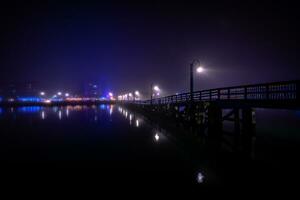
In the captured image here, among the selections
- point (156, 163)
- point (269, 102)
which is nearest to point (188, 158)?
point (156, 163)

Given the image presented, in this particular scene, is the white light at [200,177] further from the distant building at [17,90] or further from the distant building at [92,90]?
the distant building at [92,90]

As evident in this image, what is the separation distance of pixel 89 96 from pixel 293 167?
602ft

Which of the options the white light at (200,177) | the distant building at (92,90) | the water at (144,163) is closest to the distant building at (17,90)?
the distant building at (92,90)

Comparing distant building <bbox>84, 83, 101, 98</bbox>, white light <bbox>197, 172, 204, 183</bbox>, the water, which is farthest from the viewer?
distant building <bbox>84, 83, 101, 98</bbox>

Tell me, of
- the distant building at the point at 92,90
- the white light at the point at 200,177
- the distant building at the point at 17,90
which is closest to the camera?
the white light at the point at 200,177

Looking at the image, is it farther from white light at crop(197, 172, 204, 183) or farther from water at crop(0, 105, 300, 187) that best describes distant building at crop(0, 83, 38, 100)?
white light at crop(197, 172, 204, 183)

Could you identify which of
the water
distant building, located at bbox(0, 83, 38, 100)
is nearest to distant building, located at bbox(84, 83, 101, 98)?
distant building, located at bbox(0, 83, 38, 100)

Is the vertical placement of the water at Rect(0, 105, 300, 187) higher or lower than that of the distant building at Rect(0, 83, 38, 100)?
lower

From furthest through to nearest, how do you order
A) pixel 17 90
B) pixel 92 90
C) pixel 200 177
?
pixel 92 90 → pixel 17 90 → pixel 200 177

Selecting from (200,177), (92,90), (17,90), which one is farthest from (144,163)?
(92,90)

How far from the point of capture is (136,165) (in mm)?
9141

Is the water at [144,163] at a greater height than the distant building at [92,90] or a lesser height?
lesser

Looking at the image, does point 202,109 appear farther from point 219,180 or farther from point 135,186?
point 135,186

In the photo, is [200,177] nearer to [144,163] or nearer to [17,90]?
[144,163]
